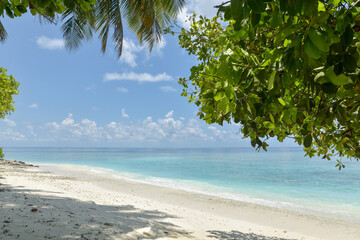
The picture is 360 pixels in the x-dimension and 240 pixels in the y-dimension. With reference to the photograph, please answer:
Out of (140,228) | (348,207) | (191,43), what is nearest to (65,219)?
(140,228)

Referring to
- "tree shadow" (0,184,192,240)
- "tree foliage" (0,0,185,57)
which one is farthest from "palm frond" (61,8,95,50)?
"tree shadow" (0,184,192,240)

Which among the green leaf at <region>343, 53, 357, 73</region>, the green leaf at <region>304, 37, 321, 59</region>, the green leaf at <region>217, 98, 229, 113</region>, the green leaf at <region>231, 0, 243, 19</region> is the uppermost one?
the green leaf at <region>231, 0, 243, 19</region>

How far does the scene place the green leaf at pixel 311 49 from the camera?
975mm

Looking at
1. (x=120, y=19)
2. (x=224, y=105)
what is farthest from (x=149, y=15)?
(x=224, y=105)

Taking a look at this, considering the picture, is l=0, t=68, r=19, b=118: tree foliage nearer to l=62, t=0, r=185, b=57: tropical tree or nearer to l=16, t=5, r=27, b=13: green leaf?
l=62, t=0, r=185, b=57: tropical tree

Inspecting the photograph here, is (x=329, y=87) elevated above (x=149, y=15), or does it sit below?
below

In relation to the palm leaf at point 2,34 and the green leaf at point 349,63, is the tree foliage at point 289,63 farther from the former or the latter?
the palm leaf at point 2,34

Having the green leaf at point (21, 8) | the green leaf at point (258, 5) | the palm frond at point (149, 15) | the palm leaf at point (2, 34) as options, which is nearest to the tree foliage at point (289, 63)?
the green leaf at point (258, 5)

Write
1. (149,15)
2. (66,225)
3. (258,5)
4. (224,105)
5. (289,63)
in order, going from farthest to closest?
(149,15)
(66,225)
(224,105)
(289,63)
(258,5)

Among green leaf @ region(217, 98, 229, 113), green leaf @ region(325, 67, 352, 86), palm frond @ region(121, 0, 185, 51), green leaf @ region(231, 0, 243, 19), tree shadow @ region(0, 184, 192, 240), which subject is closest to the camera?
green leaf @ region(231, 0, 243, 19)

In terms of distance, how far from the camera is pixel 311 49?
984mm

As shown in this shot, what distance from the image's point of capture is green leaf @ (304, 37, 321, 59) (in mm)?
975

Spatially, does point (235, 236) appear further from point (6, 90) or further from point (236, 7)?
point (6, 90)

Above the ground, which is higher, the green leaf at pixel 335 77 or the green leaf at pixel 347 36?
the green leaf at pixel 347 36
